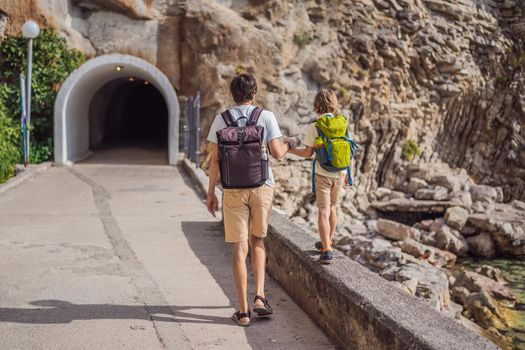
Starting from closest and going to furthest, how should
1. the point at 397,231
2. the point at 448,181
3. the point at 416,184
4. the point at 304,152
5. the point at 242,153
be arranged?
1. the point at 242,153
2. the point at 304,152
3. the point at 397,231
4. the point at 448,181
5. the point at 416,184

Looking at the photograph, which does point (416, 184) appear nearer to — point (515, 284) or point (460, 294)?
point (515, 284)

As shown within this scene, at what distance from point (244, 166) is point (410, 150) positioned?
18949mm

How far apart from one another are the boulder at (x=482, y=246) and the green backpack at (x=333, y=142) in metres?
11.5

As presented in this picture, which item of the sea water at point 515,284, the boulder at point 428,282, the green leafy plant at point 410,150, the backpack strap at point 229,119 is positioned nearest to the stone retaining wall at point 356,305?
the backpack strap at point 229,119

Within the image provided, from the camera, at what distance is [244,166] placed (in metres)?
3.96

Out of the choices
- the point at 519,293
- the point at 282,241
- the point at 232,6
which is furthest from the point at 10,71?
the point at 519,293

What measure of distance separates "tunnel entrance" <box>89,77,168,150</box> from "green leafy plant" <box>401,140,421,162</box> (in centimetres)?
923

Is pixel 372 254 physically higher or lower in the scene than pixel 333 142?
lower

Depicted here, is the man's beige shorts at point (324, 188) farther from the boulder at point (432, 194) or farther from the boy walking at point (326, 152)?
the boulder at point (432, 194)

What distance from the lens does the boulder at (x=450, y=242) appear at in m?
14.6

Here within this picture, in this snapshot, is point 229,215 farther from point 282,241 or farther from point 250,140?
point 282,241

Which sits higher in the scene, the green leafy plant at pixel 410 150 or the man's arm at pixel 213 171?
the man's arm at pixel 213 171

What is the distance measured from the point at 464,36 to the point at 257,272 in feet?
70.0

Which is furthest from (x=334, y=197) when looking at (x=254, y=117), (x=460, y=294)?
(x=460, y=294)
